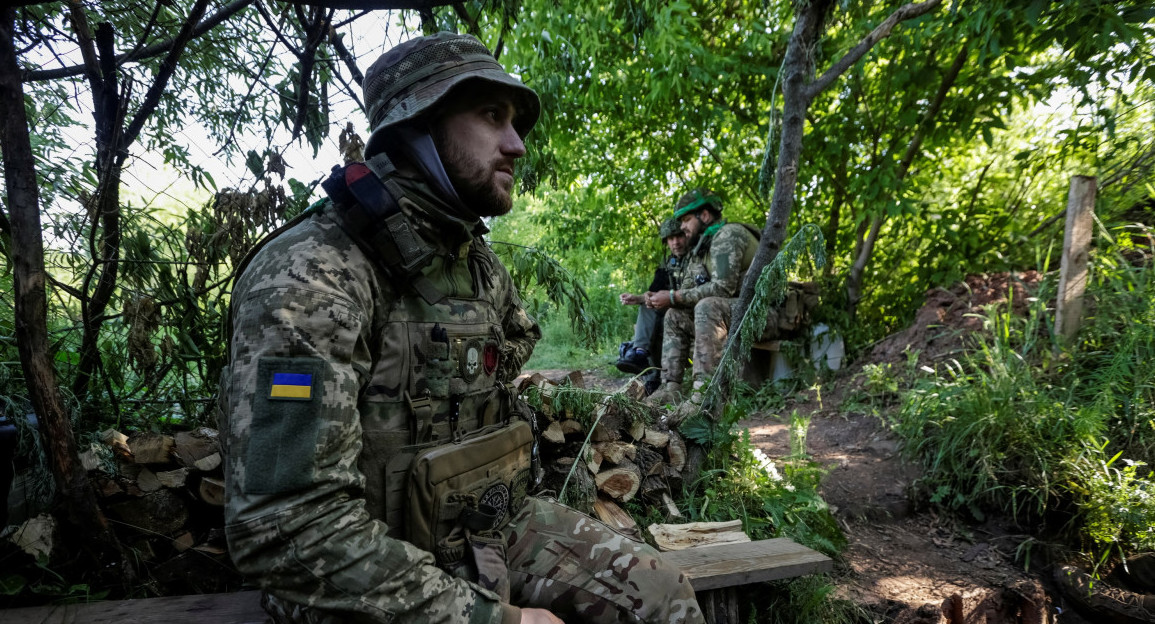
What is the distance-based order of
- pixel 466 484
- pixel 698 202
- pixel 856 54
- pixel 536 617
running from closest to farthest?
pixel 536 617 → pixel 466 484 → pixel 856 54 → pixel 698 202

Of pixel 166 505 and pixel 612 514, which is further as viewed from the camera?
pixel 612 514

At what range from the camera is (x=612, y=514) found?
2.83 m

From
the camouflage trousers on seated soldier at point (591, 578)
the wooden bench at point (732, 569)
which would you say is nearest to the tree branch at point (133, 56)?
the camouflage trousers on seated soldier at point (591, 578)

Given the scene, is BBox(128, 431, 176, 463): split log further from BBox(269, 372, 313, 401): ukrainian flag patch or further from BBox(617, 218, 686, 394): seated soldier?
BBox(617, 218, 686, 394): seated soldier

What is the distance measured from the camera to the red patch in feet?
5.42

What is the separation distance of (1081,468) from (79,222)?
4.88m

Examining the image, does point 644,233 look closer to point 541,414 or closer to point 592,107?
point 592,107

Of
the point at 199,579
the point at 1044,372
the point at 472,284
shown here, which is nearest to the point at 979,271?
the point at 1044,372

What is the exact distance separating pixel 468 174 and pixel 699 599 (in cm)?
182

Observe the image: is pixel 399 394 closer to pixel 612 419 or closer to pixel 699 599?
pixel 699 599

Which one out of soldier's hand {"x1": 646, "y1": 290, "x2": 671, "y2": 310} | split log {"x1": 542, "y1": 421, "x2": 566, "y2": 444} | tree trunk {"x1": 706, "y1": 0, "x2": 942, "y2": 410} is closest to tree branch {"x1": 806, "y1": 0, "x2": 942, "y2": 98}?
tree trunk {"x1": 706, "y1": 0, "x2": 942, "y2": 410}

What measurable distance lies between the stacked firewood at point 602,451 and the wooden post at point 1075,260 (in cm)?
290

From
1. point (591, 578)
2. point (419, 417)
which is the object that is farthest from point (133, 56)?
point (591, 578)

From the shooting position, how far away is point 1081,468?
3146 millimetres
